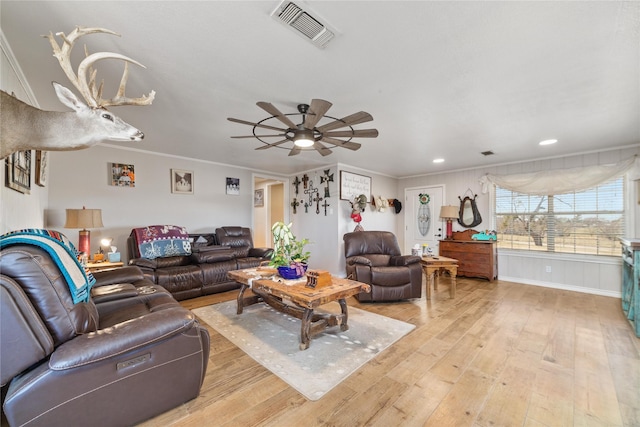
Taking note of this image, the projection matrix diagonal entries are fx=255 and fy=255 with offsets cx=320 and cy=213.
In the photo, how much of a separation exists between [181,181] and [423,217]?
5.26 meters

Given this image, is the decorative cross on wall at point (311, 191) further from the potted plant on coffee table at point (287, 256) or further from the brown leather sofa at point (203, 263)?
the potted plant on coffee table at point (287, 256)

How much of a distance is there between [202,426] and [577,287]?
5.64m

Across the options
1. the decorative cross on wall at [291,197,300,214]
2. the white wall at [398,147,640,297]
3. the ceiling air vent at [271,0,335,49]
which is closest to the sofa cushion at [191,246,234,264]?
the decorative cross on wall at [291,197,300,214]

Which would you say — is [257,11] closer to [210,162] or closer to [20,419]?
[20,419]

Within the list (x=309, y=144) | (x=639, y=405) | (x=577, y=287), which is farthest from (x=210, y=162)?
(x=577, y=287)

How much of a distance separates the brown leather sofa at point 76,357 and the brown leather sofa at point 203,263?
220 cm

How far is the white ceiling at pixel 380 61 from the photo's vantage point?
140cm

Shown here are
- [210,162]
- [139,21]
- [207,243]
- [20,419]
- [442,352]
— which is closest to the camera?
[20,419]

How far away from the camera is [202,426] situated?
1.42 meters

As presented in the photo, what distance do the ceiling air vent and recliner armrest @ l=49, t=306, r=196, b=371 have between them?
1.78 m

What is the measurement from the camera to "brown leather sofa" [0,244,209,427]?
3.52 ft

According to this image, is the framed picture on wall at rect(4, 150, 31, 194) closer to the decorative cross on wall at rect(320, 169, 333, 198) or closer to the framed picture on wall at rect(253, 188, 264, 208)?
the decorative cross on wall at rect(320, 169, 333, 198)

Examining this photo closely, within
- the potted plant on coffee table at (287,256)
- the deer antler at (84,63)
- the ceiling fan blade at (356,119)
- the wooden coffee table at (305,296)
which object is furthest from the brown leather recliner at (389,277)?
the deer antler at (84,63)

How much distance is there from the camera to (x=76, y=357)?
3.76 feet
